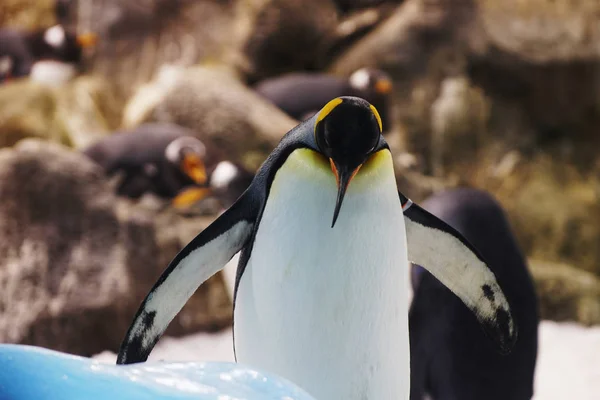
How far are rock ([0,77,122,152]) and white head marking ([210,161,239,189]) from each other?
1304 millimetres

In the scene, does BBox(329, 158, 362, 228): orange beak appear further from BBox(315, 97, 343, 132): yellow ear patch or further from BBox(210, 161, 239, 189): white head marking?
BBox(210, 161, 239, 189): white head marking

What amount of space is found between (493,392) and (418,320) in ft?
0.91

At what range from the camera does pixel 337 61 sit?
5586 millimetres

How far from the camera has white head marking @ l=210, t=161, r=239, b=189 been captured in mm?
3717

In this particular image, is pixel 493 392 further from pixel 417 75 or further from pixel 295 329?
pixel 417 75

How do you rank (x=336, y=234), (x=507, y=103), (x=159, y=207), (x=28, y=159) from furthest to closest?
(x=507, y=103) → (x=159, y=207) → (x=28, y=159) → (x=336, y=234)

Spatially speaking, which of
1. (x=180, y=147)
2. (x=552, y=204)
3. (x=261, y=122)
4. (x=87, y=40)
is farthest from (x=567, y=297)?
(x=87, y=40)

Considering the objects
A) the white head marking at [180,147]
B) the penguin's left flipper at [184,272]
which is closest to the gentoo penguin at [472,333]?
the penguin's left flipper at [184,272]

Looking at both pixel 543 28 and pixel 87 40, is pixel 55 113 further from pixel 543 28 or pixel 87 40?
pixel 543 28

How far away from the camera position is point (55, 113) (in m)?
4.91

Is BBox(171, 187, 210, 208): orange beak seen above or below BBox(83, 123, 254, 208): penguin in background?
below

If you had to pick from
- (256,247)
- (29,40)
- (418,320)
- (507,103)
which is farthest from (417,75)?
(256,247)

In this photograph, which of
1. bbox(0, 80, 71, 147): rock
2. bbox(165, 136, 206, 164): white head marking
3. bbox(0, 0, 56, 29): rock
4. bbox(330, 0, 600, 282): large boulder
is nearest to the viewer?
bbox(165, 136, 206, 164): white head marking

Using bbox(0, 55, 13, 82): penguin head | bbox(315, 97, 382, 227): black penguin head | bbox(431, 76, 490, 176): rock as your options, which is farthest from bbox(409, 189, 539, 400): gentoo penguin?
bbox(0, 55, 13, 82): penguin head
